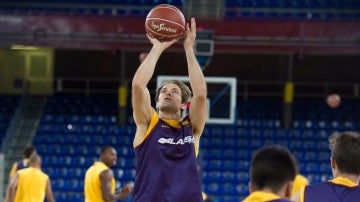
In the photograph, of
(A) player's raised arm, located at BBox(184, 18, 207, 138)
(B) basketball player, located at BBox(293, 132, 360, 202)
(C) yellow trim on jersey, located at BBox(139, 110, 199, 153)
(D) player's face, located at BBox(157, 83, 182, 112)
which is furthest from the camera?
(A) player's raised arm, located at BBox(184, 18, 207, 138)

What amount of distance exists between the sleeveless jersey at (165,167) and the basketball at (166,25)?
650 millimetres

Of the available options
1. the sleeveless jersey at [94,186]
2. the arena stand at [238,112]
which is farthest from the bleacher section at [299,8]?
the sleeveless jersey at [94,186]

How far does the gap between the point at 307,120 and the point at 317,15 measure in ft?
10.5

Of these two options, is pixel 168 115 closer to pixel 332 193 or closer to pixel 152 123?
pixel 152 123

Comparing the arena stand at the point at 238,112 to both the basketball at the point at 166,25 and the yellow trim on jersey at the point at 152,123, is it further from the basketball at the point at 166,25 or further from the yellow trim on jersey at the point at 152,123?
the yellow trim on jersey at the point at 152,123

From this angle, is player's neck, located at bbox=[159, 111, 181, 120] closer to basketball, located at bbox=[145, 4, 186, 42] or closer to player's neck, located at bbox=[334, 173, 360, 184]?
basketball, located at bbox=[145, 4, 186, 42]

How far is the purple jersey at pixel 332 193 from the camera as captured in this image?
5.01m

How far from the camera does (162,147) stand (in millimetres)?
5414

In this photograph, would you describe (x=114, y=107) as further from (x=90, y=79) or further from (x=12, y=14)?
(x=12, y=14)

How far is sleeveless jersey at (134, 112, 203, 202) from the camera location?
17.6 ft

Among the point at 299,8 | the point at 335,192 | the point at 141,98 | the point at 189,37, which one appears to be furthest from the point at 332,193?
the point at 299,8

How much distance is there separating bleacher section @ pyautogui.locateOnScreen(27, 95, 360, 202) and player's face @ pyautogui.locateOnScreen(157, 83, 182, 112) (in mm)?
12810

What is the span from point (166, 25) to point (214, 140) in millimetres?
14501

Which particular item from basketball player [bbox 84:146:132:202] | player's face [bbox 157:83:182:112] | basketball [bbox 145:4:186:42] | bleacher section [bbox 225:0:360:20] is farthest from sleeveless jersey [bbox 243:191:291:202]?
bleacher section [bbox 225:0:360:20]
